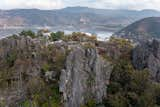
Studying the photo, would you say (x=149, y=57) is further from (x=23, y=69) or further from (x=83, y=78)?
(x=23, y=69)

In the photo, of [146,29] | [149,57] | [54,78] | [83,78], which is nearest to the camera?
[83,78]

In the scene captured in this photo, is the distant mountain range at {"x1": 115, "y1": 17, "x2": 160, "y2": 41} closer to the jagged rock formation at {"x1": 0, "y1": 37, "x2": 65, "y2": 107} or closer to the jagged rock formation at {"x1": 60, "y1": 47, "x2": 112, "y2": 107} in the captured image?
the jagged rock formation at {"x1": 0, "y1": 37, "x2": 65, "y2": 107}

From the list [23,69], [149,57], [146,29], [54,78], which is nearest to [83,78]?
[54,78]

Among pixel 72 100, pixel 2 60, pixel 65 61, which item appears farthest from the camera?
pixel 2 60

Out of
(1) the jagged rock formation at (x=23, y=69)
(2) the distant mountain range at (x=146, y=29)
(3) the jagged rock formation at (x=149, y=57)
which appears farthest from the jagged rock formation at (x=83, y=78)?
(2) the distant mountain range at (x=146, y=29)

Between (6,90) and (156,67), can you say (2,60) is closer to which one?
(6,90)

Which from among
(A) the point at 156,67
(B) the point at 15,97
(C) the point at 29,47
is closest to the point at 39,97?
(B) the point at 15,97

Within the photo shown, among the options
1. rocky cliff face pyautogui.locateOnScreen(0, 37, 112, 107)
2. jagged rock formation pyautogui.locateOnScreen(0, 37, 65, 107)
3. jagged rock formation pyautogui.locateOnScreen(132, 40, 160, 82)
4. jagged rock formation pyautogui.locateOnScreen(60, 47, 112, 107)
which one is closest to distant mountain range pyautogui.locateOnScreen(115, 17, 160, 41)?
jagged rock formation pyautogui.locateOnScreen(132, 40, 160, 82)
